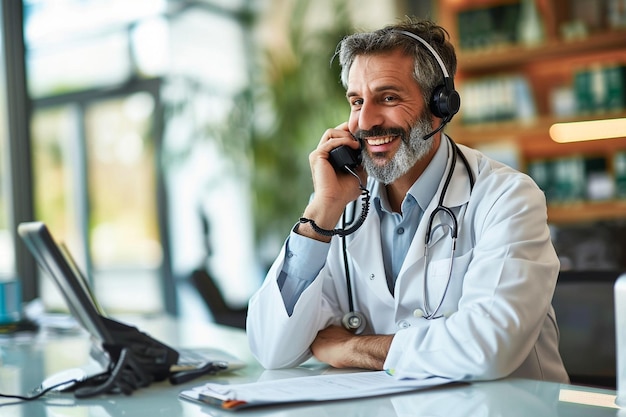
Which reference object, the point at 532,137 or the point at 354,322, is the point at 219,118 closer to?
the point at 532,137

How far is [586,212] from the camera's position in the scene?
490 centimetres

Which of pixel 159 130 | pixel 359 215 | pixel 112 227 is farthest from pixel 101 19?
pixel 359 215

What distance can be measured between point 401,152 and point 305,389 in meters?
0.71

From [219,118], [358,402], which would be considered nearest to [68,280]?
[358,402]

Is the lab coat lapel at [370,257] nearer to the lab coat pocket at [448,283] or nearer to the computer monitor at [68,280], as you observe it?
the lab coat pocket at [448,283]

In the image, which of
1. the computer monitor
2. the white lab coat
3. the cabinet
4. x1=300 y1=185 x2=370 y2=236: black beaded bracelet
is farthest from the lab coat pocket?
the cabinet

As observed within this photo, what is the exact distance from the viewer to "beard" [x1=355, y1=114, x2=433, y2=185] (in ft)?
5.96

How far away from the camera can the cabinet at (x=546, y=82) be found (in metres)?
4.82

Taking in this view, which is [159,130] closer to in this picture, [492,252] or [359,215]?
[359,215]

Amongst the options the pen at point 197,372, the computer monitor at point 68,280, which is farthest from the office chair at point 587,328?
the computer monitor at point 68,280

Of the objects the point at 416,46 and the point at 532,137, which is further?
the point at 532,137

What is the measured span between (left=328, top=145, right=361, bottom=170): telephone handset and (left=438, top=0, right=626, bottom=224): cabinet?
3172 millimetres

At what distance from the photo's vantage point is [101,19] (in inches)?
242

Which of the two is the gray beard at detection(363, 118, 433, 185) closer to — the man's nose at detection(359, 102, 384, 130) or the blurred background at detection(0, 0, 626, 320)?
the man's nose at detection(359, 102, 384, 130)
